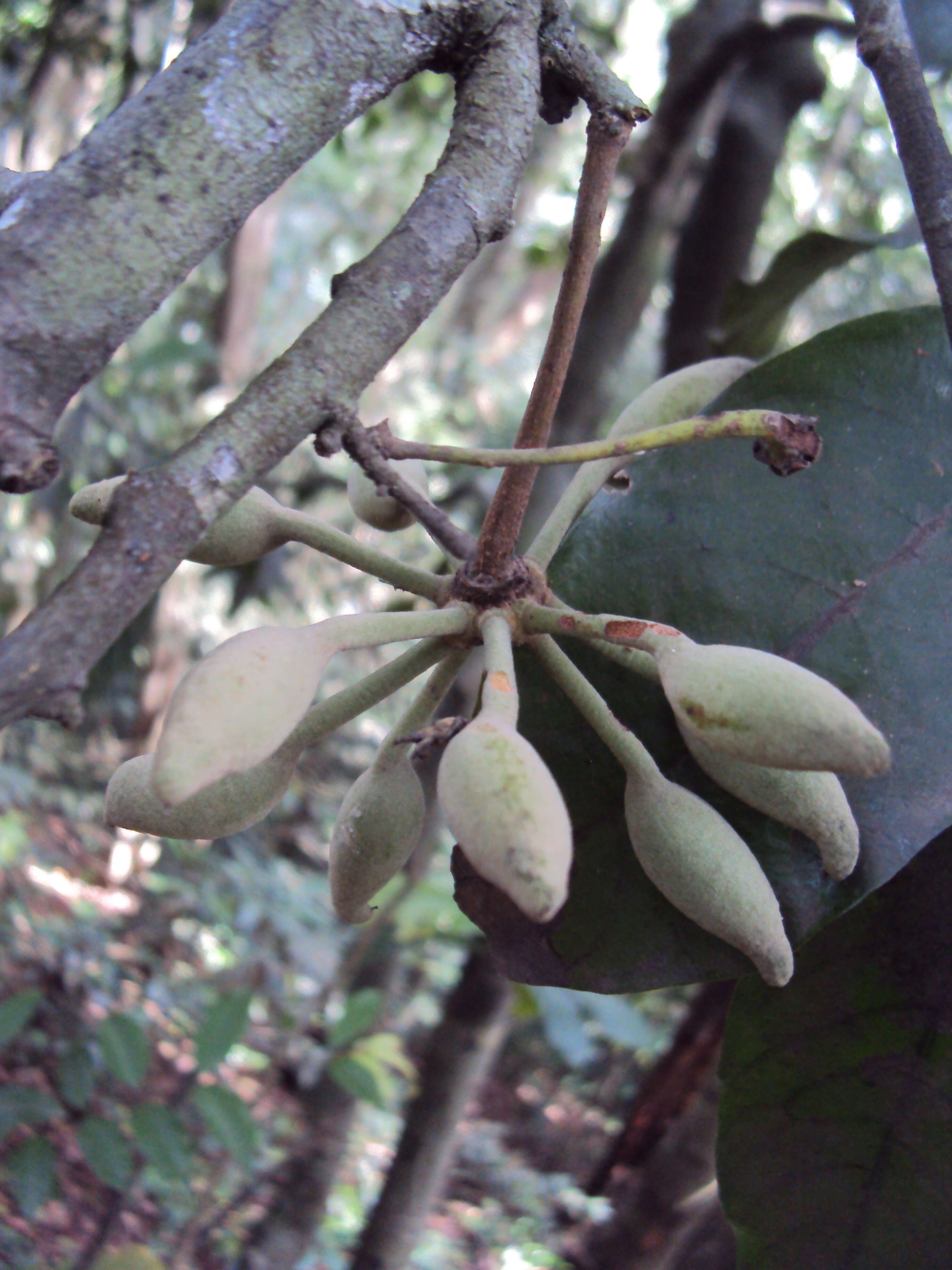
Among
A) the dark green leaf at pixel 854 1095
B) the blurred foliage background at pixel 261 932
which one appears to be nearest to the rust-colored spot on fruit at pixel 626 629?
the dark green leaf at pixel 854 1095

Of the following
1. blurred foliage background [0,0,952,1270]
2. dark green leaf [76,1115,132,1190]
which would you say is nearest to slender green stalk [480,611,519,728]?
blurred foliage background [0,0,952,1270]

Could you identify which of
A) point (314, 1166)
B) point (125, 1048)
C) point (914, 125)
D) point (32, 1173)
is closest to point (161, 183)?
point (914, 125)

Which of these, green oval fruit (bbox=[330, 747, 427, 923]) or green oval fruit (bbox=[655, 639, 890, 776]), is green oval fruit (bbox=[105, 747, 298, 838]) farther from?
green oval fruit (bbox=[655, 639, 890, 776])

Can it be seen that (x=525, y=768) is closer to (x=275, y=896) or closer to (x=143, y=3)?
(x=143, y=3)

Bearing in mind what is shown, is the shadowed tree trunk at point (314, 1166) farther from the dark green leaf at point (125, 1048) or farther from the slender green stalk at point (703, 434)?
the slender green stalk at point (703, 434)

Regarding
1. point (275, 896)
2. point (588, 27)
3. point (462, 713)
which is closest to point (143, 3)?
point (588, 27)

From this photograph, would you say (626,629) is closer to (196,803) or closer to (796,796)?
(796,796)
